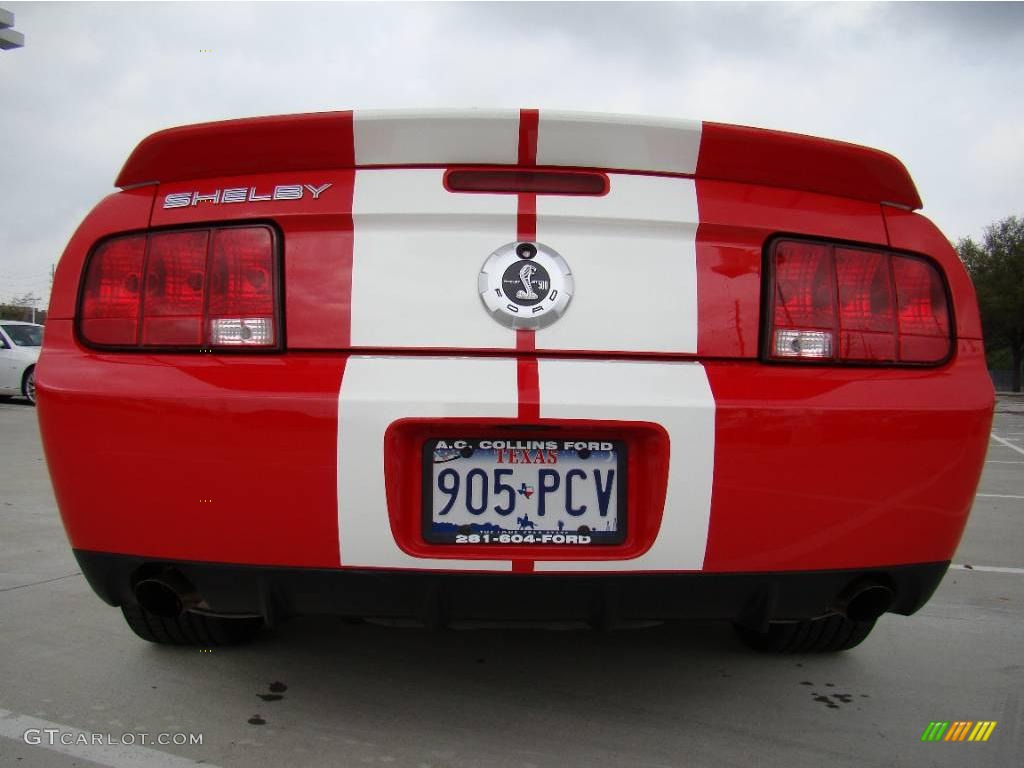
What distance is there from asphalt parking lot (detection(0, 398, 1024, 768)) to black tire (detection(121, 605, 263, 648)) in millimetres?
44

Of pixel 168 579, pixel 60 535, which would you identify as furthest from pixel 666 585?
pixel 60 535

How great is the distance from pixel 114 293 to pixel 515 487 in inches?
38.3

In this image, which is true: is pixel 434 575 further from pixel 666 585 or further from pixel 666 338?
pixel 666 338

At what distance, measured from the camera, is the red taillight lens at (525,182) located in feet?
5.97

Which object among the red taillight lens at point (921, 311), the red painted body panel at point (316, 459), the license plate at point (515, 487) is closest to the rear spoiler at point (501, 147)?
the red taillight lens at point (921, 311)

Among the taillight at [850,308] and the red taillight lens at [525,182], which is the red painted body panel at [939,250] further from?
the red taillight lens at [525,182]

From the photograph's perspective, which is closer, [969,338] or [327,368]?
[327,368]

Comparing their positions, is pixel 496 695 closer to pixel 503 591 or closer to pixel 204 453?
pixel 503 591

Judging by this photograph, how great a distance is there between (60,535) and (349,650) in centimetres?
236

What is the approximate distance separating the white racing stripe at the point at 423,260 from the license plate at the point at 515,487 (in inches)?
8.8

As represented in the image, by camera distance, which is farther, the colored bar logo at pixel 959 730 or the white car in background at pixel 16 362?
the white car in background at pixel 16 362

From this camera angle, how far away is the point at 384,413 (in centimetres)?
167

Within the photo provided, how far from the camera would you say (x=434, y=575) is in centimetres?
170

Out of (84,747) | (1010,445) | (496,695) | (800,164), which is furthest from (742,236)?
(1010,445)
